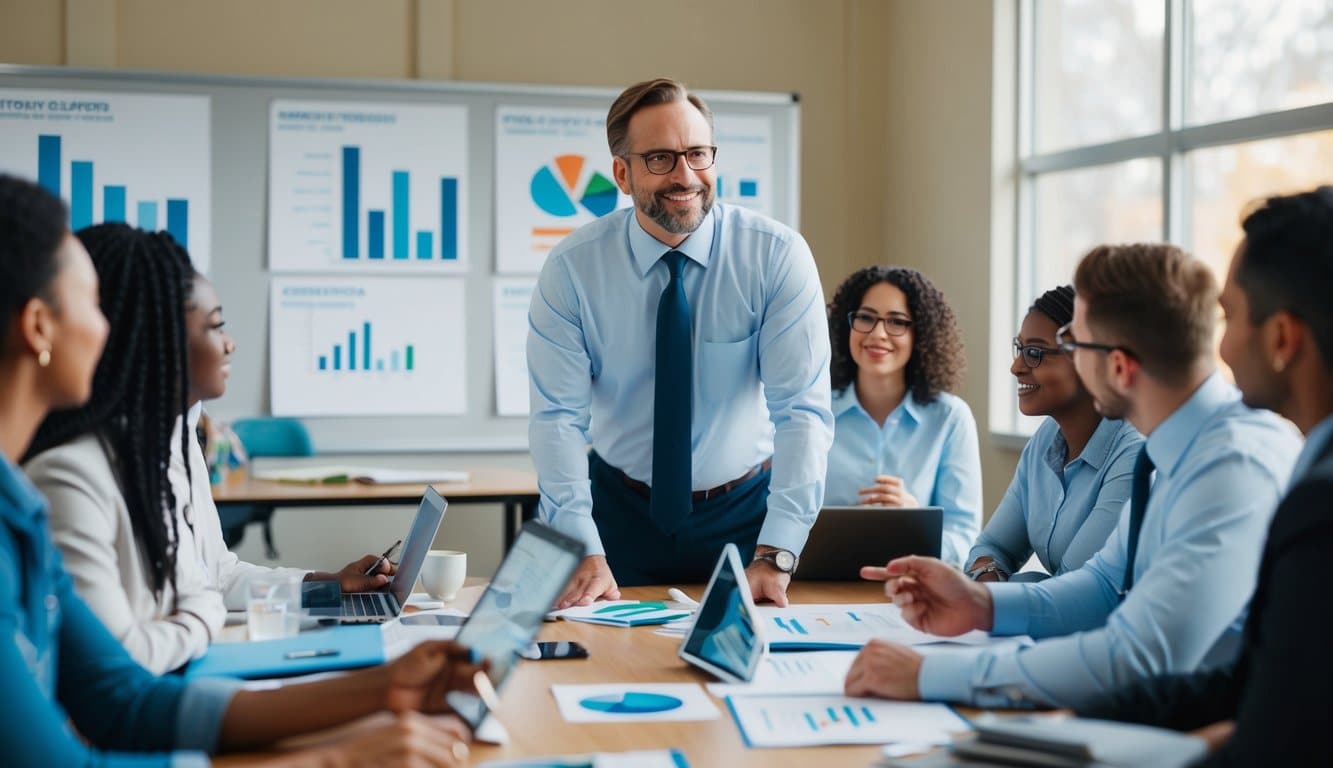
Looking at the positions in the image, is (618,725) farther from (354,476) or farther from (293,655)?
(354,476)

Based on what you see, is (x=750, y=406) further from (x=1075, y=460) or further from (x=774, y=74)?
(x=774, y=74)

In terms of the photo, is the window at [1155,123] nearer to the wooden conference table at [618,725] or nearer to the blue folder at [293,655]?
the wooden conference table at [618,725]

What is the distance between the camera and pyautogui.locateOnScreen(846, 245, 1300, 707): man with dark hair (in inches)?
59.3

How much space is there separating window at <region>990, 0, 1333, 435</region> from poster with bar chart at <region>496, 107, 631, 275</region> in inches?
69.4

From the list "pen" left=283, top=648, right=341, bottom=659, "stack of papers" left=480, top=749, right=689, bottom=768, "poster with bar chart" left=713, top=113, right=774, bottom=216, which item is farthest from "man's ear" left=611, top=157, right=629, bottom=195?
"poster with bar chart" left=713, top=113, right=774, bottom=216

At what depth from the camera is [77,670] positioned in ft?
4.55

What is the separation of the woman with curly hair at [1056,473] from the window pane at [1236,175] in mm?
1389

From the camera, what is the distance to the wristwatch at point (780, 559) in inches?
90.0

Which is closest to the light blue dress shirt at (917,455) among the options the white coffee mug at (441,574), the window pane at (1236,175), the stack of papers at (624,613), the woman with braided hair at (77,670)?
the window pane at (1236,175)

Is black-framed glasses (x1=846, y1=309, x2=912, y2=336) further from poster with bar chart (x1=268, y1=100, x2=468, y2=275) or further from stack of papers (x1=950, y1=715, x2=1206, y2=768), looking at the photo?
poster with bar chart (x1=268, y1=100, x2=468, y2=275)

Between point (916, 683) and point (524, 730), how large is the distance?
504mm

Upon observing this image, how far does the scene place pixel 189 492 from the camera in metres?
1.84

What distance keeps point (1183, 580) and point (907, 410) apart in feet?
6.00

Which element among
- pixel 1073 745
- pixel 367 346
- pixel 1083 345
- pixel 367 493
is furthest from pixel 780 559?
pixel 367 346
